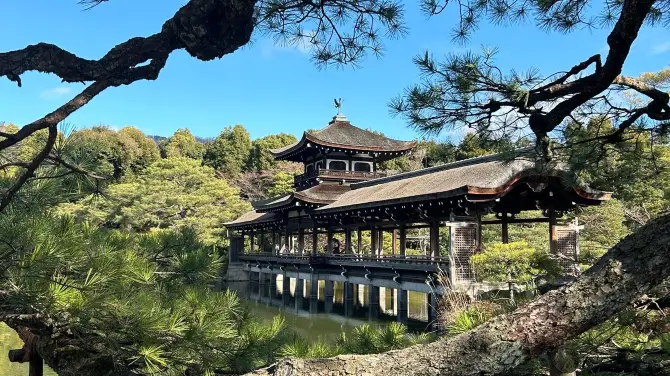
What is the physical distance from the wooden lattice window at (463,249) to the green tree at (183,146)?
91.7 feet

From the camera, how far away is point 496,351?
47.3 inches

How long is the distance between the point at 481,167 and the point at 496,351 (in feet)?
32.4

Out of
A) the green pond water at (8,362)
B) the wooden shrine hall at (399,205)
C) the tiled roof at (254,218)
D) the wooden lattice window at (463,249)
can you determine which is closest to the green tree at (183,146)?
the tiled roof at (254,218)

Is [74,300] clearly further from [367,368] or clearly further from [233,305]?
[367,368]

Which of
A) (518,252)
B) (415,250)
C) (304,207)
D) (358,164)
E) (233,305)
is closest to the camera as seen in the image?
(233,305)

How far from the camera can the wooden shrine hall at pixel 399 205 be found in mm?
9297

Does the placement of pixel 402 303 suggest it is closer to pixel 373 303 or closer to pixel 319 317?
pixel 373 303

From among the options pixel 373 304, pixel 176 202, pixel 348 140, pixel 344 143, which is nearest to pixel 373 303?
pixel 373 304

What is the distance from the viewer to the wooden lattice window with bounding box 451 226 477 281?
9273mm

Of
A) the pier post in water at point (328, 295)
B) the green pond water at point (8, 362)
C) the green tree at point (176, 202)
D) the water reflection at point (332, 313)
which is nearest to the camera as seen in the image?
the green pond water at point (8, 362)

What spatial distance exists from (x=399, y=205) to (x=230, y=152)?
25601 mm

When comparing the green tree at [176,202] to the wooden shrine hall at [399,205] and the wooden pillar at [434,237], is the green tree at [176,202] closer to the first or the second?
the wooden shrine hall at [399,205]

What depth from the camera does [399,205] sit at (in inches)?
434

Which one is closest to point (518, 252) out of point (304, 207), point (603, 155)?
point (603, 155)
